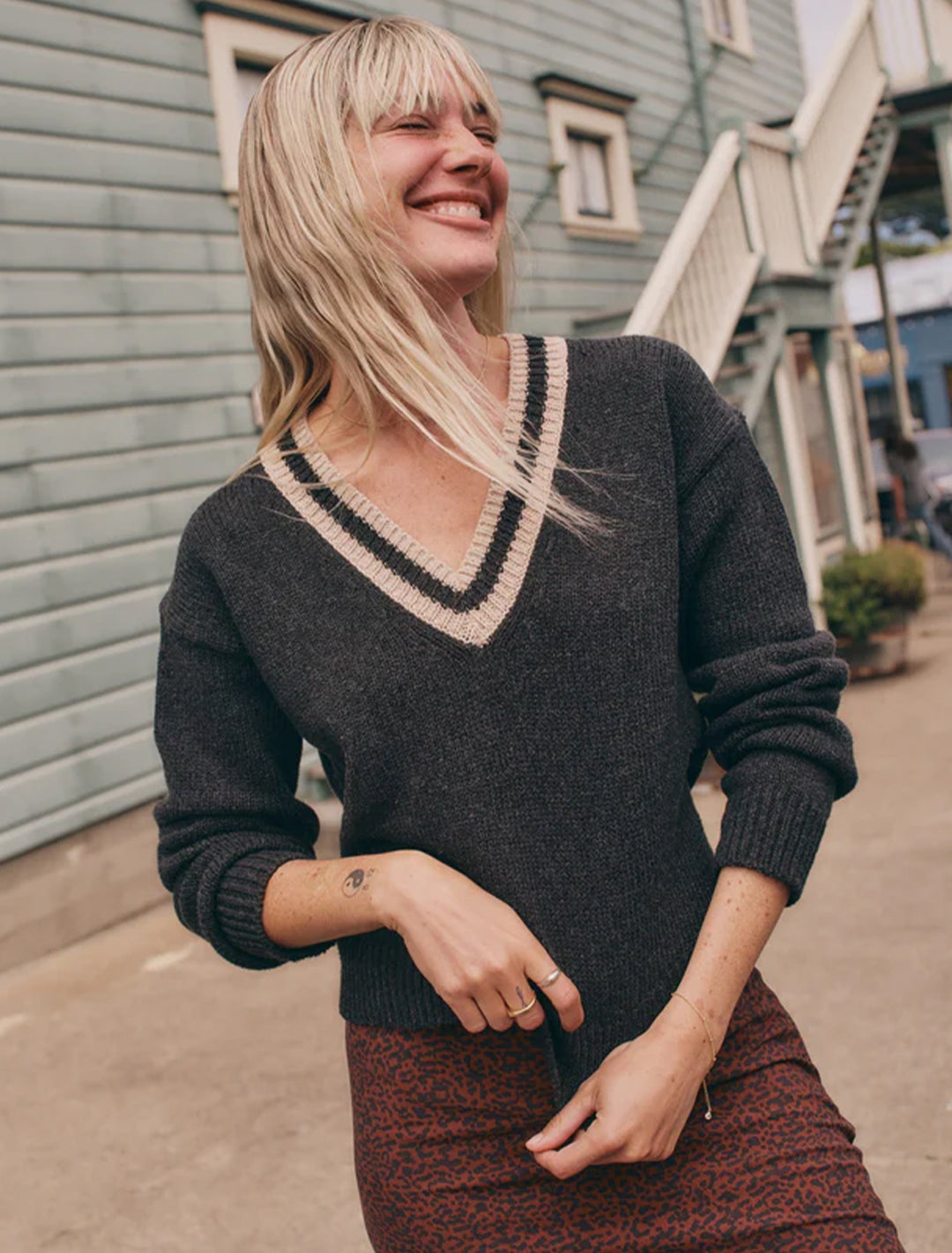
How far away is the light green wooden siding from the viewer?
5566mm

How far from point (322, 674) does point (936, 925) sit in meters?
3.76

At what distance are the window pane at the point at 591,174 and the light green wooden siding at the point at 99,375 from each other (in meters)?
3.87

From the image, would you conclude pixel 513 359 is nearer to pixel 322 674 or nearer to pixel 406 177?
pixel 406 177

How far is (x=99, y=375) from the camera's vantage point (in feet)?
19.5

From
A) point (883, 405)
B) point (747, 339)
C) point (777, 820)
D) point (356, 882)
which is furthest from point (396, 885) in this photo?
point (883, 405)

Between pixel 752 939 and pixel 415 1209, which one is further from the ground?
pixel 752 939

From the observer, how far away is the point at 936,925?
4582 mm

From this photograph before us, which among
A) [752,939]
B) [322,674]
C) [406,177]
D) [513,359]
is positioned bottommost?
[752,939]

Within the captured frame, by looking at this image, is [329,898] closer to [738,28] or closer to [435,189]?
[435,189]

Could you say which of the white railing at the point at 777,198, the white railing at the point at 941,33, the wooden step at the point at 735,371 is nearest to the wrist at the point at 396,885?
the wooden step at the point at 735,371

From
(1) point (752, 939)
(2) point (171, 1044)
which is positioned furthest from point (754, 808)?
(2) point (171, 1044)

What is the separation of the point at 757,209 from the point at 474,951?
28.1 feet

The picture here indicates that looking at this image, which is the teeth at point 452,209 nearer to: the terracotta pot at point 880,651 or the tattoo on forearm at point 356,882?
the tattoo on forearm at point 356,882

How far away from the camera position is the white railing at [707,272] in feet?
25.1
